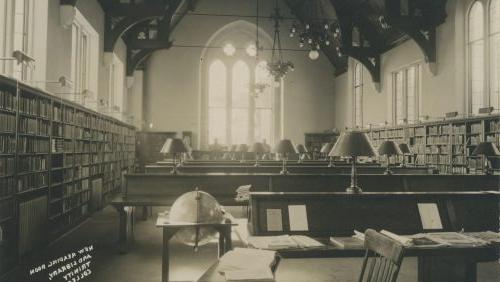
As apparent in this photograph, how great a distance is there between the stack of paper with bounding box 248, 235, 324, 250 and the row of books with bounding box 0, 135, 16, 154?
3.07 meters

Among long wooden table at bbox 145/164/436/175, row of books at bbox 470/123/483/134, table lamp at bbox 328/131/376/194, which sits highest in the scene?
row of books at bbox 470/123/483/134

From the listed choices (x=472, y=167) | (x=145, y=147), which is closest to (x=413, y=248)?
(x=472, y=167)

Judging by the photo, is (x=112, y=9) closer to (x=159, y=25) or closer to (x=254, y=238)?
(x=159, y=25)

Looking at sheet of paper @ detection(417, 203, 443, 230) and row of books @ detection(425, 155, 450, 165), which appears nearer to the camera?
sheet of paper @ detection(417, 203, 443, 230)

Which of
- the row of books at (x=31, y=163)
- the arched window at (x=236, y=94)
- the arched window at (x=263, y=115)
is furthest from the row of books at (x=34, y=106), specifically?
the arched window at (x=263, y=115)

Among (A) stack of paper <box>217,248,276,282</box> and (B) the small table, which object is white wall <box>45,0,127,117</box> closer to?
(B) the small table

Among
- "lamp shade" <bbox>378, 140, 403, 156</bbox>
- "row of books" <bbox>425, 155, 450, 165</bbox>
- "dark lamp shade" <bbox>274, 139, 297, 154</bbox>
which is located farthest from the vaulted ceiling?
"lamp shade" <bbox>378, 140, 403, 156</bbox>

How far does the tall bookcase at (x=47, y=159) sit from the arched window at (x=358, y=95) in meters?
8.98

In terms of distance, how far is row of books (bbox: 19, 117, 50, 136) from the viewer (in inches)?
193

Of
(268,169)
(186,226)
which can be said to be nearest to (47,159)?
(268,169)

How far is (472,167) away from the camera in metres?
8.32

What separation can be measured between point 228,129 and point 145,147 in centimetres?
334

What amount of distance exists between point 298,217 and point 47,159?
4.07 m

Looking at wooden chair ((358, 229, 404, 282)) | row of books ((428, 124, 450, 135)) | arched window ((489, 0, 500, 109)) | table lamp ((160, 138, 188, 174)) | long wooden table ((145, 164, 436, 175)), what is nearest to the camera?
wooden chair ((358, 229, 404, 282))
